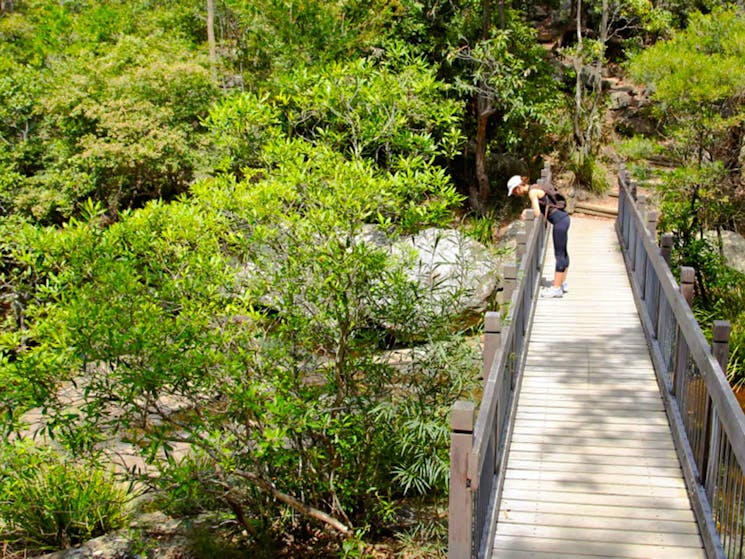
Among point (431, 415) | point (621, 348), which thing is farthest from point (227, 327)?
point (621, 348)

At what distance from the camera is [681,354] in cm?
646

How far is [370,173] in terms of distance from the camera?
6.83 m

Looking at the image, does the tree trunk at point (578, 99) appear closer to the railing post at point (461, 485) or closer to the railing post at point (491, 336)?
the railing post at point (491, 336)

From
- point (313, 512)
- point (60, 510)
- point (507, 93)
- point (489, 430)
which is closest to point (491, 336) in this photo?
point (489, 430)

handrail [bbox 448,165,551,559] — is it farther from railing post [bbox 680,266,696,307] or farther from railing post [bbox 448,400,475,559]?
railing post [bbox 680,266,696,307]

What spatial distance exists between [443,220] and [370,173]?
1102 millimetres

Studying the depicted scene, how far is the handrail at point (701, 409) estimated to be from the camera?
15.6ft

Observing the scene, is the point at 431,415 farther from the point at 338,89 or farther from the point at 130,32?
the point at 130,32

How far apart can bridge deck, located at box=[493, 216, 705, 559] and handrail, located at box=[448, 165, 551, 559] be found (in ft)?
0.57

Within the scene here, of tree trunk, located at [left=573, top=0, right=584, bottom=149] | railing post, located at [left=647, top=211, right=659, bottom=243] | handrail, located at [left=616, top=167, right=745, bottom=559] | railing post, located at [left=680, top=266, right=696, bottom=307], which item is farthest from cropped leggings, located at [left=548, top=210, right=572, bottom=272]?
tree trunk, located at [left=573, top=0, right=584, bottom=149]

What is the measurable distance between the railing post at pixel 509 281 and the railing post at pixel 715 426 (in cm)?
245

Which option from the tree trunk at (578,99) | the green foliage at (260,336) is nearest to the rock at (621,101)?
the tree trunk at (578,99)

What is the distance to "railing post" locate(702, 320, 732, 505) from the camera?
16.9 ft

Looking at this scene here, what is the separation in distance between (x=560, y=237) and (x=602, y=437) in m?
3.87
